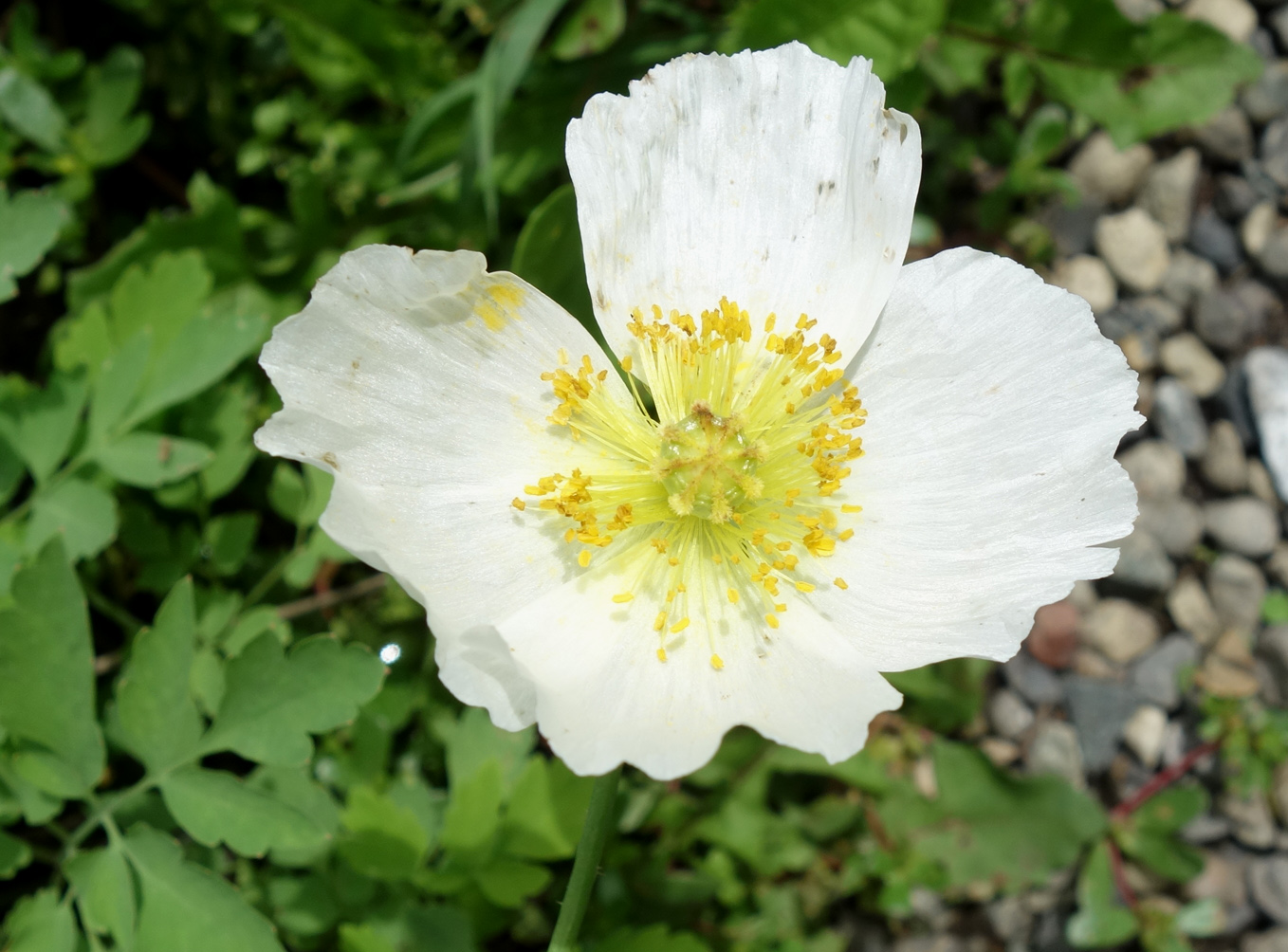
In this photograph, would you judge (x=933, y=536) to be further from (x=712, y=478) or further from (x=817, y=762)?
(x=817, y=762)

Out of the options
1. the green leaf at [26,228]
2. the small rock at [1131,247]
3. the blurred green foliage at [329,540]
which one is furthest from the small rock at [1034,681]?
the green leaf at [26,228]

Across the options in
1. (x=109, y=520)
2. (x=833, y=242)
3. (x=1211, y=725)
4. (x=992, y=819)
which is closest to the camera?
(x=833, y=242)

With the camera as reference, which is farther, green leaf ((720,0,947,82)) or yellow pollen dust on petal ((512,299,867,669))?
green leaf ((720,0,947,82))

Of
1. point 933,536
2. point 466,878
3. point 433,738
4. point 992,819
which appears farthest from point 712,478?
point 992,819

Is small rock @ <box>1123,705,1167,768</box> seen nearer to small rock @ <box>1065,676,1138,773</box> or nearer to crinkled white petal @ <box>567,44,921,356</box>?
small rock @ <box>1065,676,1138,773</box>

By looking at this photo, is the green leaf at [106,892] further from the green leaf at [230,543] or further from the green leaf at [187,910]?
the green leaf at [230,543]

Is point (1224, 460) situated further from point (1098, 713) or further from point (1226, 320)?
point (1098, 713)

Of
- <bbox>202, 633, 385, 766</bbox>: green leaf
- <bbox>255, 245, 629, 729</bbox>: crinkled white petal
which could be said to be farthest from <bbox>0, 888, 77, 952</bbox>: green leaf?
<bbox>255, 245, 629, 729</bbox>: crinkled white petal
